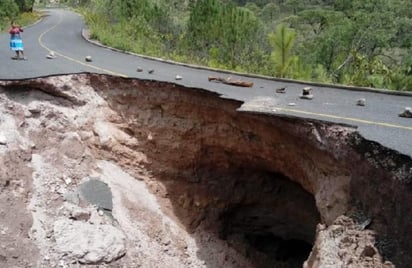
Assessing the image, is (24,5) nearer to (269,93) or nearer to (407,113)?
(269,93)

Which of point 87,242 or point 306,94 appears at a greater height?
point 306,94

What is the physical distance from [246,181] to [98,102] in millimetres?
4038

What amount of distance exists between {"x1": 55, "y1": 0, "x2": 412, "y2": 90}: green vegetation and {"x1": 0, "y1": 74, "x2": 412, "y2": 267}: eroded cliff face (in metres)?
5.32

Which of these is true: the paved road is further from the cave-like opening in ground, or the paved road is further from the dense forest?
the dense forest

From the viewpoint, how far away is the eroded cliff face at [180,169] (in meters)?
7.37

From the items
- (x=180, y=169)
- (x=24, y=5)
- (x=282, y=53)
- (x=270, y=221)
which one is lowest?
(x=270, y=221)

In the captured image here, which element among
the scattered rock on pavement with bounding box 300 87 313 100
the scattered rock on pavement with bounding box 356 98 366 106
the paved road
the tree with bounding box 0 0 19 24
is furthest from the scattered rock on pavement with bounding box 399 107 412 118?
the tree with bounding box 0 0 19 24

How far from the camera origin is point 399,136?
6.70m

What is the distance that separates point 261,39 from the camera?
23141 mm

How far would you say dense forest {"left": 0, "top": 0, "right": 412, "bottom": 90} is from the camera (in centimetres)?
1519

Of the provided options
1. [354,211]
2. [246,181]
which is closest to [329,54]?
[246,181]

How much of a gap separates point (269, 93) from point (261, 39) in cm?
1403

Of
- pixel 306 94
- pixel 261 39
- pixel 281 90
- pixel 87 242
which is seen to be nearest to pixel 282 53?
pixel 281 90

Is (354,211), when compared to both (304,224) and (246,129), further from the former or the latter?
A: (304,224)
